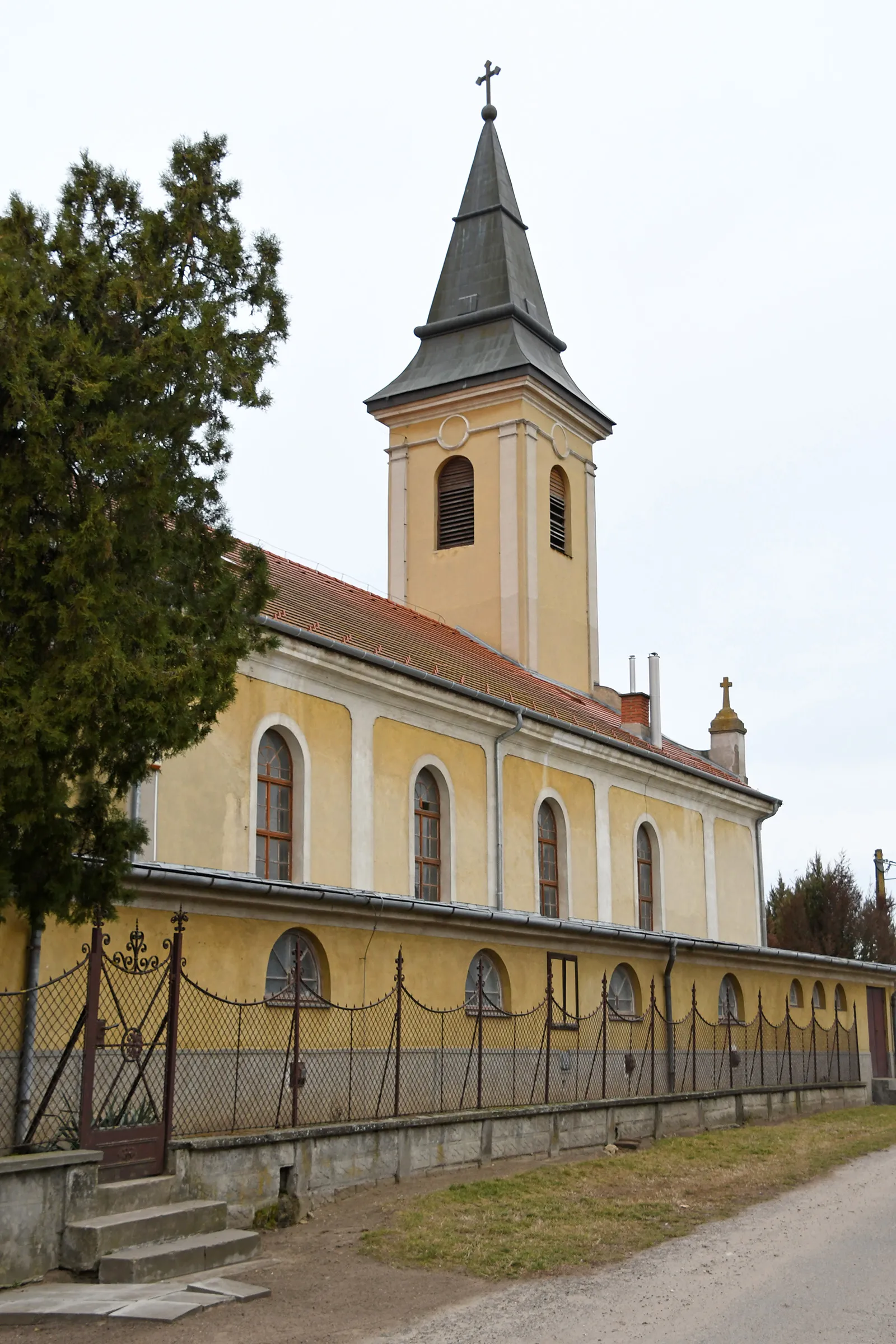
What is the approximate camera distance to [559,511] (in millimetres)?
32094

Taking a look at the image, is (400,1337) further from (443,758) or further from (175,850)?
(443,758)

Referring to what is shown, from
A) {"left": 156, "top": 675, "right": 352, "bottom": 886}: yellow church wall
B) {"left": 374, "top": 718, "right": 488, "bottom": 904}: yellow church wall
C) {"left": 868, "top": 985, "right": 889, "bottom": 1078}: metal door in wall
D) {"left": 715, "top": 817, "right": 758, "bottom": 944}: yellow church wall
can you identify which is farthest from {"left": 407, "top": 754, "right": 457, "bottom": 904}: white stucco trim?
{"left": 868, "top": 985, "right": 889, "bottom": 1078}: metal door in wall

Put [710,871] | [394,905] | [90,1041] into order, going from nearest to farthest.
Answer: [90,1041] < [394,905] < [710,871]

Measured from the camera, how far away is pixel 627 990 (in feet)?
73.7

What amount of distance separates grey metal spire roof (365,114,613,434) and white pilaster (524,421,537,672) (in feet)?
5.47

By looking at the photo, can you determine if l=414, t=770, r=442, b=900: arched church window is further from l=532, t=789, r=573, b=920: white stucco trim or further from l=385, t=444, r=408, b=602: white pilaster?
l=385, t=444, r=408, b=602: white pilaster

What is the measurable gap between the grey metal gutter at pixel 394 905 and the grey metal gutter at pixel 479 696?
2.97 meters

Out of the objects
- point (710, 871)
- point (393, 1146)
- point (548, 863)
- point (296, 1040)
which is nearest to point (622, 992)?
point (548, 863)

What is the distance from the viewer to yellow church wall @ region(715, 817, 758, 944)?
3044 centimetres

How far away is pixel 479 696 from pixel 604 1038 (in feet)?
20.2

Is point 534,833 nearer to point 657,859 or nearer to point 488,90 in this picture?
point 657,859

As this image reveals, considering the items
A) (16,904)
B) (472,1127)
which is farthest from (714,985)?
(16,904)

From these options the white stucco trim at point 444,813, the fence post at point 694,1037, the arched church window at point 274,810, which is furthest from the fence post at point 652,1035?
the arched church window at point 274,810

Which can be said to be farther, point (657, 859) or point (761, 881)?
point (761, 881)
